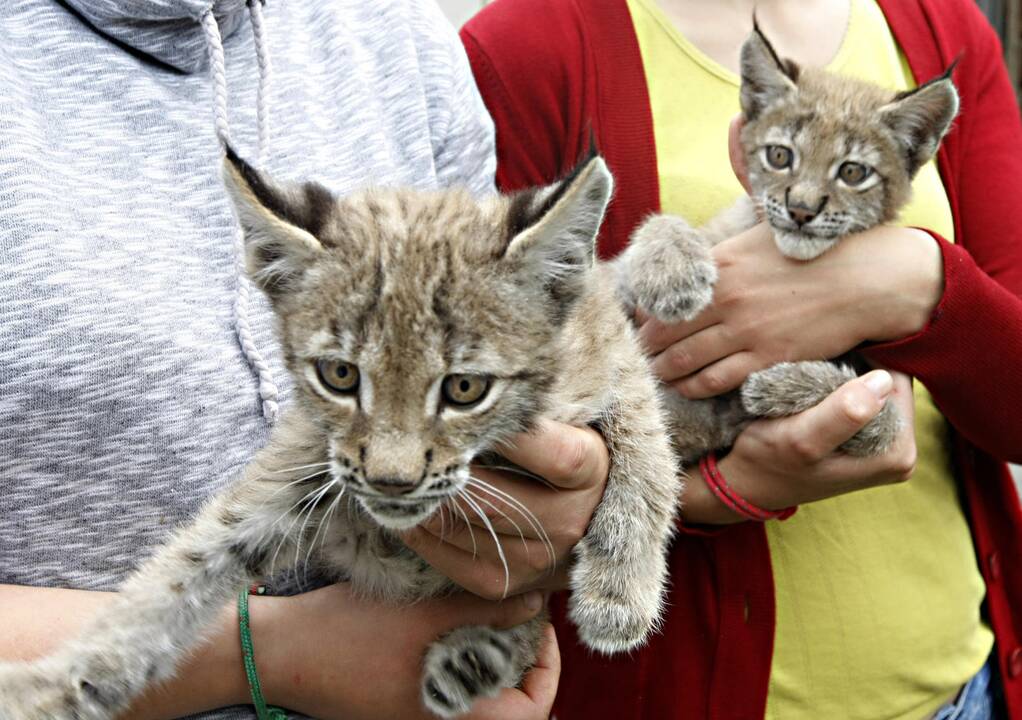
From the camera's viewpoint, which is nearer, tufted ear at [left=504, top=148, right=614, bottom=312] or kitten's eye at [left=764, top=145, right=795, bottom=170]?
tufted ear at [left=504, top=148, right=614, bottom=312]

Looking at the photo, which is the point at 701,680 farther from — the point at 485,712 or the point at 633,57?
the point at 633,57

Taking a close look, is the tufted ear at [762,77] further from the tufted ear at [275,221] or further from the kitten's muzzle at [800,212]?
the tufted ear at [275,221]

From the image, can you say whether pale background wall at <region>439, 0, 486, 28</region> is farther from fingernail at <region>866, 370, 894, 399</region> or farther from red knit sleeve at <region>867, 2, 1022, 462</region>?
fingernail at <region>866, 370, 894, 399</region>

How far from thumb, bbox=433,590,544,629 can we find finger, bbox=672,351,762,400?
83 centimetres

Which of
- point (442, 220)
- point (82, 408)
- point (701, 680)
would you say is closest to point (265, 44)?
point (442, 220)

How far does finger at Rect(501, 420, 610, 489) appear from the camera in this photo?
197 cm

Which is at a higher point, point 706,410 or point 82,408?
point 82,408

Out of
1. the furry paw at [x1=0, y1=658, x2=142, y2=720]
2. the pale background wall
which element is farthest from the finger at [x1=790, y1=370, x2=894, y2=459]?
the pale background wall

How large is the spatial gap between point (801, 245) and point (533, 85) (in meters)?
0.91

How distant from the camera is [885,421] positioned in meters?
2.46

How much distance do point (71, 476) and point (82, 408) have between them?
0.46 ft

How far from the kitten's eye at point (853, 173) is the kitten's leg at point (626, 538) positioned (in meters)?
1.03

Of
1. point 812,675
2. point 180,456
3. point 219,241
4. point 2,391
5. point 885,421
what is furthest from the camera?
point 812,675

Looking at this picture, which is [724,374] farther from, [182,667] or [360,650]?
[182,667]
